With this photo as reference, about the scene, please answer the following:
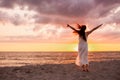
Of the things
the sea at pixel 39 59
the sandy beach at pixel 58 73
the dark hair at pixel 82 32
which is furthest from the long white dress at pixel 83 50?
the sea at pixel 39 59

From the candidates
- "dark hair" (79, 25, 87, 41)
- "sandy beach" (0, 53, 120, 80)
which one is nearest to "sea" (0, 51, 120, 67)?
"sandy beach" (0, 53, 120, 80)

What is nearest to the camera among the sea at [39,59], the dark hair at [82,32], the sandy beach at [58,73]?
the sandy beach at [58,73]

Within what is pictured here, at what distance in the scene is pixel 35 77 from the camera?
18.0m

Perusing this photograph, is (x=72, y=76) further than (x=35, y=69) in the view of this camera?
No

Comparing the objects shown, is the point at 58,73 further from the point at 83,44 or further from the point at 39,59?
the point at 39,59

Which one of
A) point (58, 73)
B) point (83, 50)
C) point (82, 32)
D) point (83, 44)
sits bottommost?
point (58, 73)

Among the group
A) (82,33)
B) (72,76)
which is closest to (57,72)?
(72,76)

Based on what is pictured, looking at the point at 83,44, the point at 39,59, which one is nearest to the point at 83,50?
the point at 83,44

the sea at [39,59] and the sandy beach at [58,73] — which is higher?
the sea at [39,59]

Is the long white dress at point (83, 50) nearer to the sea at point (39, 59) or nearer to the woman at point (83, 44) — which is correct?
the woman at point (83, 44)

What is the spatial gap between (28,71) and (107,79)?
15.7ft

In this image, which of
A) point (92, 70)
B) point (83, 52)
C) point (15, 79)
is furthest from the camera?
point (92, 70)

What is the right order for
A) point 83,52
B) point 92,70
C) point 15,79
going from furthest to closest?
point 92,70
point 83,52
point 15,79

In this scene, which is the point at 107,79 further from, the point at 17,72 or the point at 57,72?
the point at 17,72
